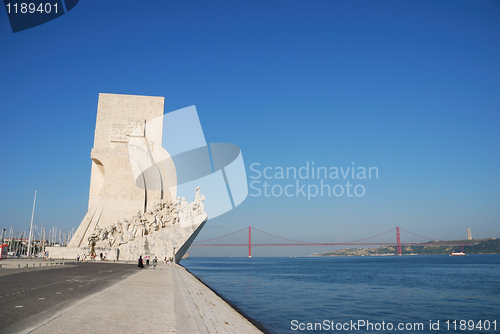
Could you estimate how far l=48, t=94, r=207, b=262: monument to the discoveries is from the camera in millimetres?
20688

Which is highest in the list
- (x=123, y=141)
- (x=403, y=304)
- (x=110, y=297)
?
(x=123, y=141)

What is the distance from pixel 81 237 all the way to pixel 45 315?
65.4 feet

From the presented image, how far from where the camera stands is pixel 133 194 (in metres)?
24.4

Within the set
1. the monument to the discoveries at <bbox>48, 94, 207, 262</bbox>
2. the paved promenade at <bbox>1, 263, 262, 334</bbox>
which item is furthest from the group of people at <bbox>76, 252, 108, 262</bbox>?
the paved promenade at <bbox>1, 263, 262, 334</bbox>

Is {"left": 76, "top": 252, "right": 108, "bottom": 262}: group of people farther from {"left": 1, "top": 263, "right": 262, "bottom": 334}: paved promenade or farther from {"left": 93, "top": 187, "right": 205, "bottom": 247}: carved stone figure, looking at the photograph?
{"left": 1, "top": 263, "right": 262, "bottom": 334}: paved promenade

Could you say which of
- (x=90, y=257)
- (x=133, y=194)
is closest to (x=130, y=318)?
(x=90, y=257)

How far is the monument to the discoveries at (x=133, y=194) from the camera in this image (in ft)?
67.9

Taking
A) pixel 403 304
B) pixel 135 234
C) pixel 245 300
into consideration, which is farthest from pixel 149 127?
pixel 403 304

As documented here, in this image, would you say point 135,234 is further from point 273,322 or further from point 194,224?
point 273,322

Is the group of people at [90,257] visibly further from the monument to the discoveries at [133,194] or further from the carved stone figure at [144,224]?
the carved stone figure at [144,224]

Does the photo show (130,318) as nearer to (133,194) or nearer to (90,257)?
(90,257)

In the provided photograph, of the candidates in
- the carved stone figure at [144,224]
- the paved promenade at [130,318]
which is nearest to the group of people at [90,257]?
the carved stone figure at [144,224]

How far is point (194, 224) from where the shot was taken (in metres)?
20.7

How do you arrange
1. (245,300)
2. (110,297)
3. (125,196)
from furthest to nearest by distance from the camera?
(125,196), (245,300), (110,297)
